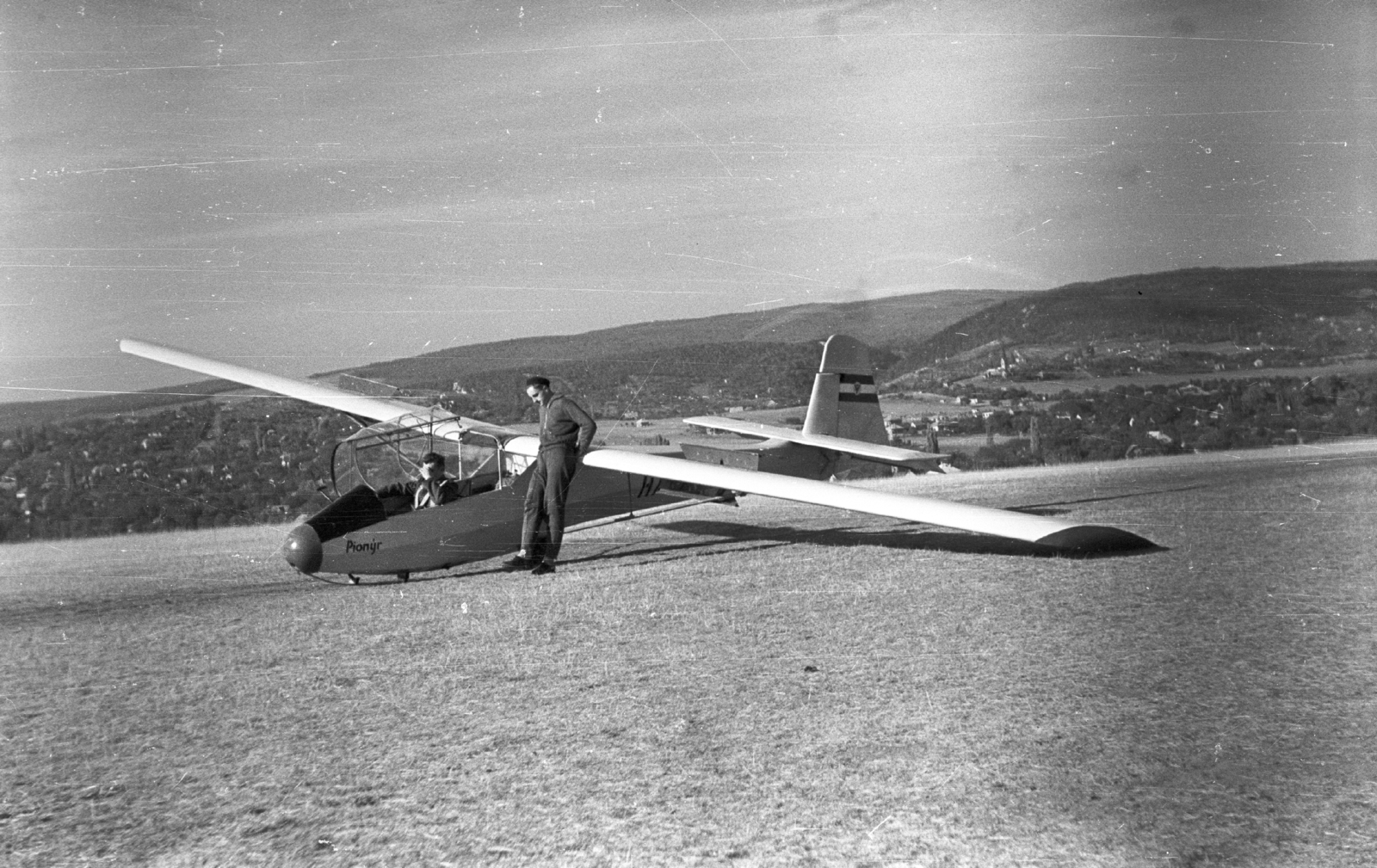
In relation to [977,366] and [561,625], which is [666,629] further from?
[977,366]

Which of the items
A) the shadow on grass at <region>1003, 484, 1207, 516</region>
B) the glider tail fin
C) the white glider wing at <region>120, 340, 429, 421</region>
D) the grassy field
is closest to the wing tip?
the grassy field

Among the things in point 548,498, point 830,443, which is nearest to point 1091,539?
point 548,498

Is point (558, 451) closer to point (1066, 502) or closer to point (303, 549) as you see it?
point (303, 549)

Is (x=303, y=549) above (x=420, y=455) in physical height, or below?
below

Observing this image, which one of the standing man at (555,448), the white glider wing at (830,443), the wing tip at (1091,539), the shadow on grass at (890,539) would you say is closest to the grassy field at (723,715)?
the shadow on grass at (890,539)

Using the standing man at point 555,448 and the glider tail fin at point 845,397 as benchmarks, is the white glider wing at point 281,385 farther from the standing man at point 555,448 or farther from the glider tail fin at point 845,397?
the glider tail fin at point 845,397

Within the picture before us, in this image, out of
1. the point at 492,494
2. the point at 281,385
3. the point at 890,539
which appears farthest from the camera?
the point at 281,385

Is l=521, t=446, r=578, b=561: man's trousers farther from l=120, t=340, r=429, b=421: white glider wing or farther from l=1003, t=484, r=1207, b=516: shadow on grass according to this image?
l=1003, t=484, r=1207, b=516: shadow on grass

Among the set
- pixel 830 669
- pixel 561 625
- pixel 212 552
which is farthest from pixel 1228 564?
pixel 212 552
